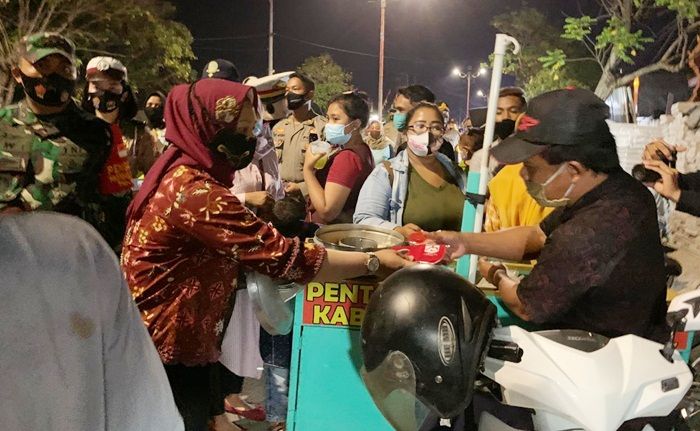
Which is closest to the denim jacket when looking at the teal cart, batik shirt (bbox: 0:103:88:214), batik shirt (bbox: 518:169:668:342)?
the teal cart

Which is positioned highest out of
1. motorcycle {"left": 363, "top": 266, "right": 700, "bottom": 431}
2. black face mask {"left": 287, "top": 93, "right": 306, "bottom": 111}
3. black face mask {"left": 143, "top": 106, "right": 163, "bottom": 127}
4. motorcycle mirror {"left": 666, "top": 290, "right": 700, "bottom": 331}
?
black face mask {"left": 287, "top": 93, "right": 306, "bottom": 111}

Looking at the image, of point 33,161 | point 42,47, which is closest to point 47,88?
point 42,47

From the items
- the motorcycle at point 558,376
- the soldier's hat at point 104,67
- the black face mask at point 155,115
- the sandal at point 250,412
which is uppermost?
the soldier's hat at point 104,67

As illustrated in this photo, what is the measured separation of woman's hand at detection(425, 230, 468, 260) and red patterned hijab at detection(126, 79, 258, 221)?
1021 millimetres

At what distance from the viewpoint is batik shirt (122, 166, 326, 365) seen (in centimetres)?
210

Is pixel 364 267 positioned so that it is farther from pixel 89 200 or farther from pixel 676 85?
pixel 676 85

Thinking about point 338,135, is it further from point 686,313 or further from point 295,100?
point 686,313

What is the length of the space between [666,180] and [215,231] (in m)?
2.95

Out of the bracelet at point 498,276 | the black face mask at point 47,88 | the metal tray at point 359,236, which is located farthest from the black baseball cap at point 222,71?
the bracelet at point 498,276

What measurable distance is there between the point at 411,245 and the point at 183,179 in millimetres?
1040

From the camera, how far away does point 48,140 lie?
300cm

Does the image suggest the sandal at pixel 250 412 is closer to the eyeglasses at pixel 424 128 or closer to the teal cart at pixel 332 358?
the teal cart at pixel 332 358

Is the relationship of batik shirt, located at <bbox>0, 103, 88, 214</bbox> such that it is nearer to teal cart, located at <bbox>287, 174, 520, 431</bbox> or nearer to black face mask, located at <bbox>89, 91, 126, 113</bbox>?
black face mask, located at <bbox>89, 91, 126, 113</bbox>

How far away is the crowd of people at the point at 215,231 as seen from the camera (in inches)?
37.3
